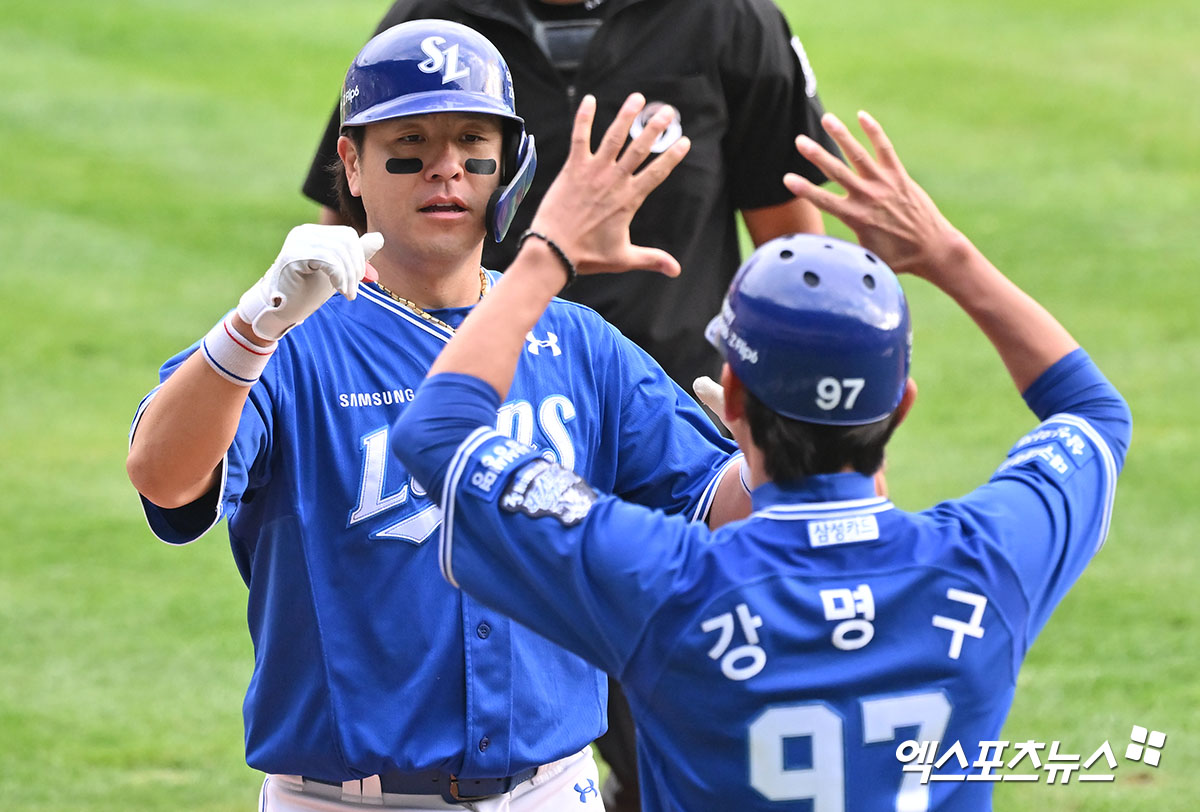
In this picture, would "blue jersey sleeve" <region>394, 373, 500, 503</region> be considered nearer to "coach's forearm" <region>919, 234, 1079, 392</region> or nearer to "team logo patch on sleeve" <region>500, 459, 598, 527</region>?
"team logo patch on sleeve" <region>500, 459, 598, 527</region>

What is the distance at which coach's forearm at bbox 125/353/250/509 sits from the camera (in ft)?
9.40

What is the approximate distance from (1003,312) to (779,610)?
0.65 meters

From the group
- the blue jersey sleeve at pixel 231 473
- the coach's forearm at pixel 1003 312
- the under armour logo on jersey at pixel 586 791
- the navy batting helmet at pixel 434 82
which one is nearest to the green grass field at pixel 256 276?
the under armour logo on jersey at pixel 586 791

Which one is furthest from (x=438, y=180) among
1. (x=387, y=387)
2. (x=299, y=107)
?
(x=299, y=107)

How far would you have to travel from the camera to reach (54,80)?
17.9m

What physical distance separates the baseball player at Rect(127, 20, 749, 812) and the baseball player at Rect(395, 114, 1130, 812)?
1.87 feet

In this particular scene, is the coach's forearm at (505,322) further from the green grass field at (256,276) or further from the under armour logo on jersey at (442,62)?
the green grass field at (256,276)

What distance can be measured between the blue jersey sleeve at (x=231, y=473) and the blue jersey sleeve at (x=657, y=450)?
2.39 ft

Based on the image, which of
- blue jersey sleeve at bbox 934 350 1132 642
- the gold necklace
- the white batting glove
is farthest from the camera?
the gold necklace

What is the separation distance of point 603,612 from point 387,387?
0.97 meters

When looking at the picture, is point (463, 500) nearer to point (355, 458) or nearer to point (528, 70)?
point (355, 458)

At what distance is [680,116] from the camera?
4.75 meters

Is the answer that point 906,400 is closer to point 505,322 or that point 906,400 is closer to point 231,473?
point 505,322

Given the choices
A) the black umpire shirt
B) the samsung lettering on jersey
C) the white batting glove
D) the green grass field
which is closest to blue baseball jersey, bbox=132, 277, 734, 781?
the samsung lettering on jersey
